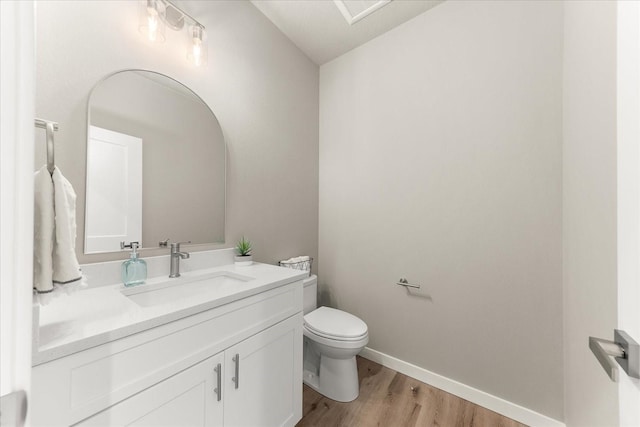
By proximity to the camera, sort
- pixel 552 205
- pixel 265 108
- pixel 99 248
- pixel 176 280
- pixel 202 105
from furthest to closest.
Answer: pixel 265 108 → pixel 202 105 → pixel 552 205 → pixel 176 280 → pixel 99 248

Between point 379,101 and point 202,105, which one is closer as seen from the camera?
point 202,105

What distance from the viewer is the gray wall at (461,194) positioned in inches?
53.7

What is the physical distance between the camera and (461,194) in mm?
1613

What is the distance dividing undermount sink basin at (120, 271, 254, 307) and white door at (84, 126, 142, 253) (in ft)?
0.78

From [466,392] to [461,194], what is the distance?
1272 millimetres

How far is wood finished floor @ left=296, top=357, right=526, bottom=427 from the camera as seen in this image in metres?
1.41

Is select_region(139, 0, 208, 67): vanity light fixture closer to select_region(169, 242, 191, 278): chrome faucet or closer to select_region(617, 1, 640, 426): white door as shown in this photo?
select_region(169, 242, 191, 278): chrome faucet

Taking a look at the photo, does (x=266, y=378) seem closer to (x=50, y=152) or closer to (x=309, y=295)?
(x=309, y=295)

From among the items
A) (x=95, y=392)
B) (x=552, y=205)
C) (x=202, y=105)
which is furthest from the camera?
(x=202, y=105)

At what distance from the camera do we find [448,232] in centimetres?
166

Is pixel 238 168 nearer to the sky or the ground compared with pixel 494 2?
nearer to the ground

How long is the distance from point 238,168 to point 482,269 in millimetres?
1692

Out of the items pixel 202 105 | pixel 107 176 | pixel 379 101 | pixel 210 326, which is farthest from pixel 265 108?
pixel 210 326

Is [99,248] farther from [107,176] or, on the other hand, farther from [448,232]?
[448,232]
